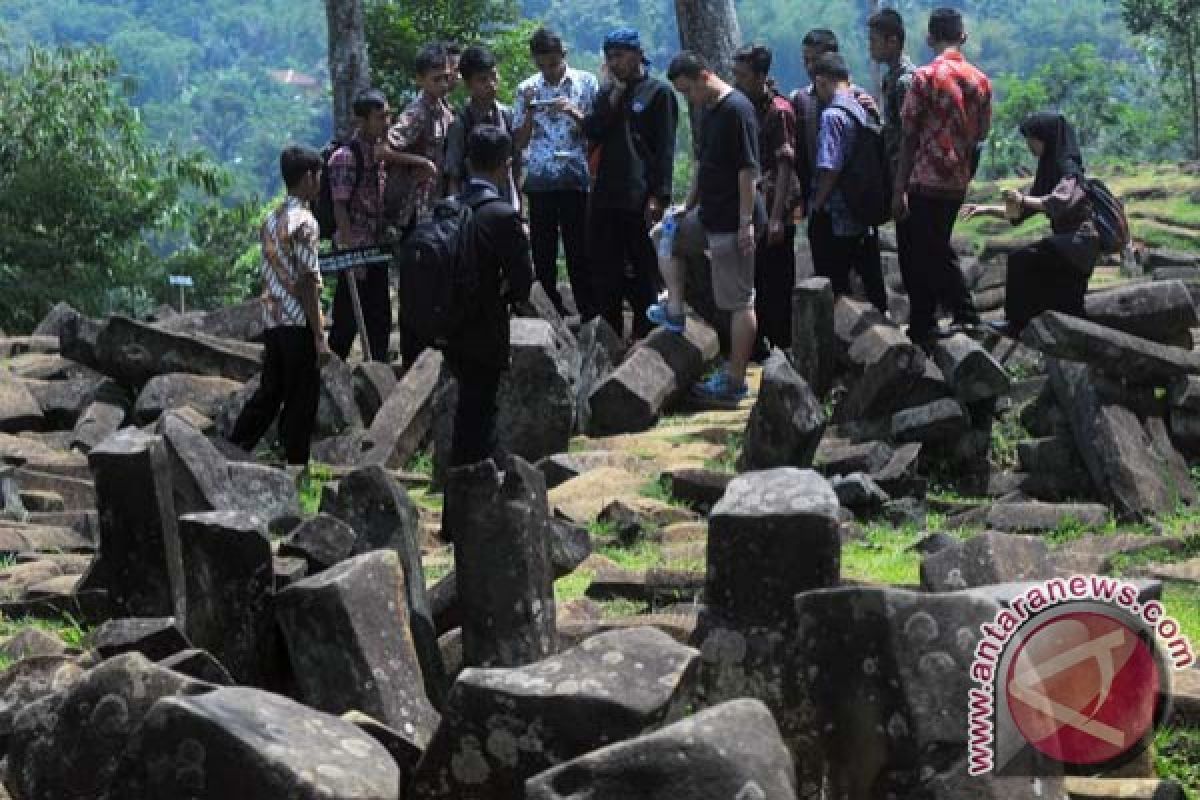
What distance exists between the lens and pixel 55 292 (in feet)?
71.0

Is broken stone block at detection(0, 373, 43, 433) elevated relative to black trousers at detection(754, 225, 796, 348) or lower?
lower

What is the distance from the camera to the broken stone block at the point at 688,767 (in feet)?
15.8

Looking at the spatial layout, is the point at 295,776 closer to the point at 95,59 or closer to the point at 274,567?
the point at 274,567

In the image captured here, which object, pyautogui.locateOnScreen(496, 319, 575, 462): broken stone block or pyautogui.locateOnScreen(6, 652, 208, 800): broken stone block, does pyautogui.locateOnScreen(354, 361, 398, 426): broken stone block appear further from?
pyautogui.locateOnScreen(6, 652, 208, 800): broken stone block

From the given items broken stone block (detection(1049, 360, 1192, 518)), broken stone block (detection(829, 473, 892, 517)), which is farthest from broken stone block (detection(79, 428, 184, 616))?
broken stone block (detection(1049, 360, 1192, 518))

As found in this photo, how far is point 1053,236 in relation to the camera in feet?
39.5

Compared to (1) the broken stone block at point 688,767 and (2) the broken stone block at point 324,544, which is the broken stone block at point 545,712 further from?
(2) the broken stone block at point 324,544

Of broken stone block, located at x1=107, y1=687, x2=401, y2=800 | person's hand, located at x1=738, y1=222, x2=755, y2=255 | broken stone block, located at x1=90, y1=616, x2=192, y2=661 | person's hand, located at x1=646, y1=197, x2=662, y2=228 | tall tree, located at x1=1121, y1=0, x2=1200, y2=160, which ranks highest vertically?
broken stone block, located at x1=107, y1=687, x2=401, y2=800

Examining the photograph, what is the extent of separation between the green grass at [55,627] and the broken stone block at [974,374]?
188 inches

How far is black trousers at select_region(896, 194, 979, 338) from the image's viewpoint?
1252cm

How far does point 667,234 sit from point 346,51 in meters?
7.89

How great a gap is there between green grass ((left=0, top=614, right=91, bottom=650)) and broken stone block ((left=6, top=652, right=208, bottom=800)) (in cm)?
175

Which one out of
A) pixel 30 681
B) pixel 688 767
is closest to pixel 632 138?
pixel 30 681

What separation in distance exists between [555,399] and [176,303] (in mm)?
14039
